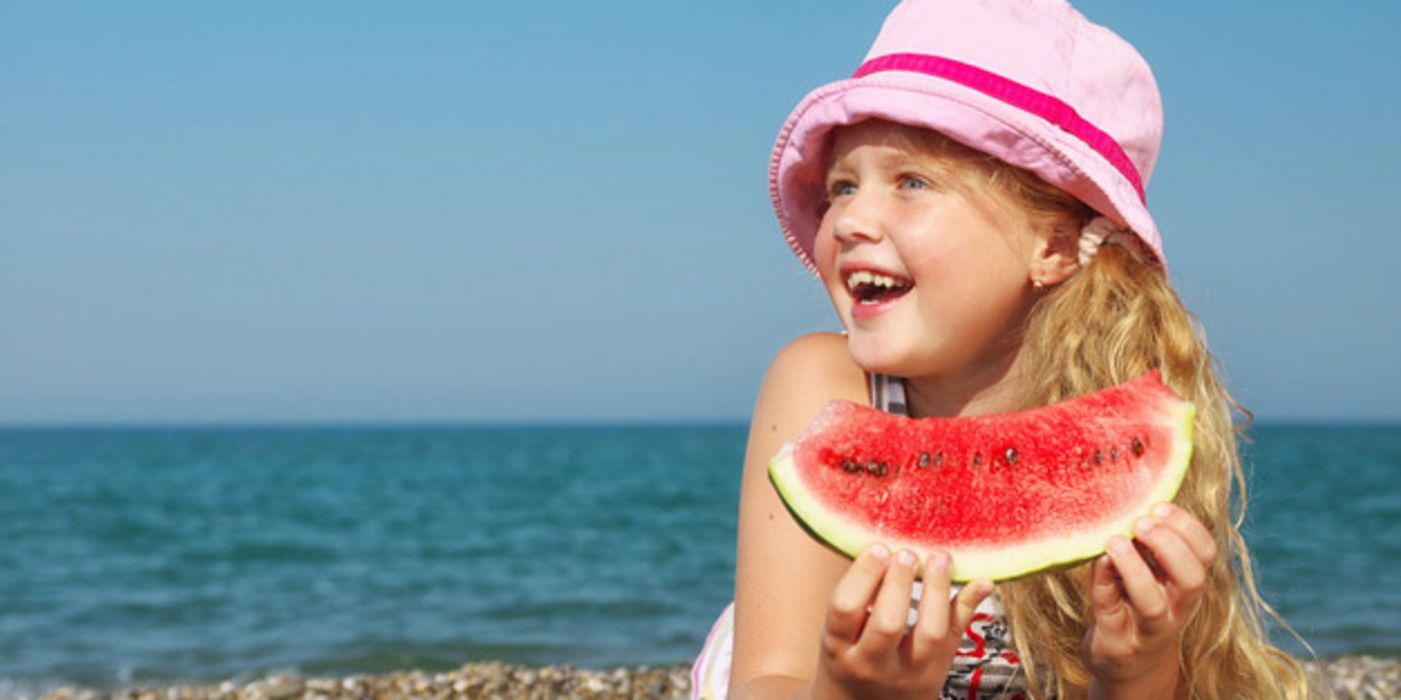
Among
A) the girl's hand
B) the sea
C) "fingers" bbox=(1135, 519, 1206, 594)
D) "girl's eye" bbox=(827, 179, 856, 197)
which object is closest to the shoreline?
the sea

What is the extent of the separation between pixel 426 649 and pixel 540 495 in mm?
19760

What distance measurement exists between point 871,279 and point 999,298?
0.32 m

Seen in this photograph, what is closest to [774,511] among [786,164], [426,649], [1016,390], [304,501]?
[1016,390]

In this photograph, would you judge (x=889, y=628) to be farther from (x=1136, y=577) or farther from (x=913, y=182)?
(x=913, y=182)

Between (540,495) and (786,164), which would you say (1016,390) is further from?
(540,495)

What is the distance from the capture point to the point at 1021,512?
2459 mm

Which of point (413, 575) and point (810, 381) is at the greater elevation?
point (810, 381)

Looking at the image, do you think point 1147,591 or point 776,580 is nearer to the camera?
point 1147,591

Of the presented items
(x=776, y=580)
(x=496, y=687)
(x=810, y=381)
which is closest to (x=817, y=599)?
(x=776, y=580)

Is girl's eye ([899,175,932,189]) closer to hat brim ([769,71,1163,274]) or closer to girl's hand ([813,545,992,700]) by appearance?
hat brim ([769,71,1163,274])

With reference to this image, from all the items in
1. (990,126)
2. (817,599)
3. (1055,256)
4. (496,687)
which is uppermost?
(990,126)

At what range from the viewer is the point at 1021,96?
2936mm

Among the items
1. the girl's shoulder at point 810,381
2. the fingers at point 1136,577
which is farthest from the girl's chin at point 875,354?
the fingers at point 1136,577

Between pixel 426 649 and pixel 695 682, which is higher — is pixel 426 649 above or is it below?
below
